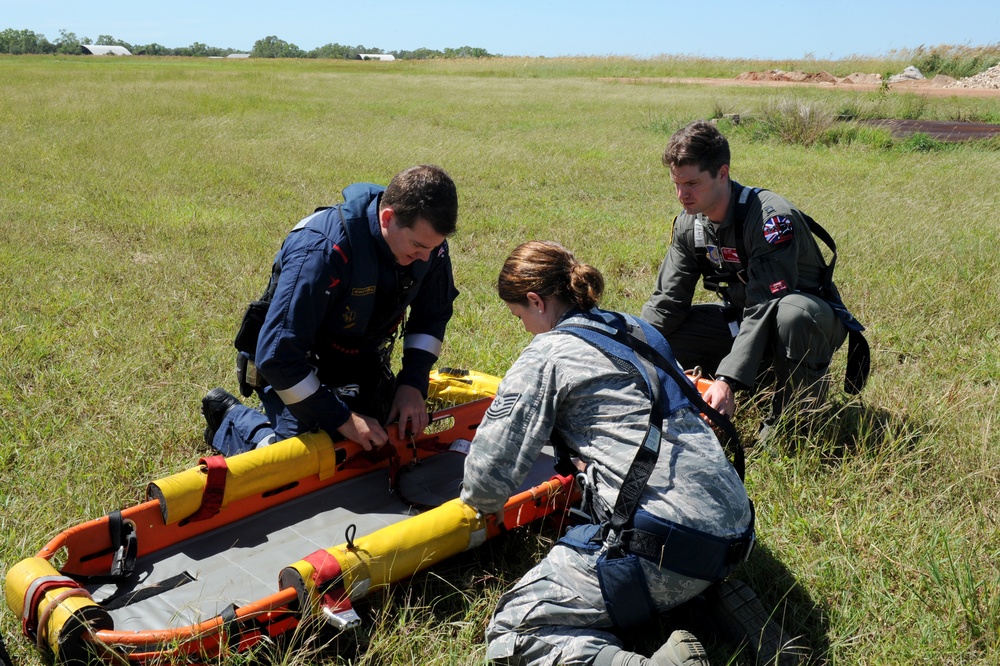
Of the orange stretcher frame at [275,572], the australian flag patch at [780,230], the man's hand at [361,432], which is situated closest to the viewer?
the orange stretcher frame at [275,572]

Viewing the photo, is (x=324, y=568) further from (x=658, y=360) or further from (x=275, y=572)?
(x=658, y=360)

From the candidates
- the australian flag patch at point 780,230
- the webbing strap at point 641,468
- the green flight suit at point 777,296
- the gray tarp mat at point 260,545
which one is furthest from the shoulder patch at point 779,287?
the webbing strap at point 641,468

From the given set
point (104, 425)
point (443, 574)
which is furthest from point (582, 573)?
point (104, 425)

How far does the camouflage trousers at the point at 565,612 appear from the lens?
2752 millimetres

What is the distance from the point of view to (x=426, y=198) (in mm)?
3559

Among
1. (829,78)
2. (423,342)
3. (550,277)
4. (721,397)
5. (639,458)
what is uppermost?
(829,78)

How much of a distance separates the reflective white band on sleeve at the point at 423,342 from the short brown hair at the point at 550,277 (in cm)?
155

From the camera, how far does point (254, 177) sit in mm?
11906

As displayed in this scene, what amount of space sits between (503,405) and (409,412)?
1.26 meters

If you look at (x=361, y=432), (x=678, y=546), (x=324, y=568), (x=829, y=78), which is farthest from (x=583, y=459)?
(x=829, y=78)

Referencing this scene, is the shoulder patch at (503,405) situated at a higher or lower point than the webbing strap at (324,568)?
higher

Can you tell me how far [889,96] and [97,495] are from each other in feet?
82.1

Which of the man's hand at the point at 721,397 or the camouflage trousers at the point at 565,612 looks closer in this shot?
the camouflage trousers at the point at 565,612

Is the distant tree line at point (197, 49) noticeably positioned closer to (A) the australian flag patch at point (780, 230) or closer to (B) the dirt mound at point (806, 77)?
(B) the dirt mound at point (806, 77)
